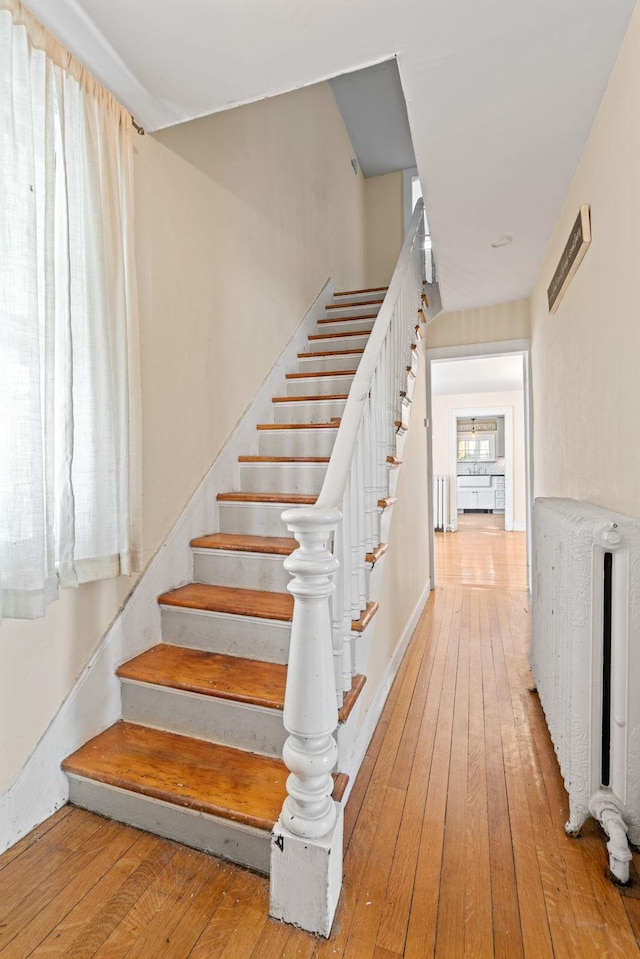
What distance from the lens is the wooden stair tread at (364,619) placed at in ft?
4.93

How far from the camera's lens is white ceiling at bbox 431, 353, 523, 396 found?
5.30 metres

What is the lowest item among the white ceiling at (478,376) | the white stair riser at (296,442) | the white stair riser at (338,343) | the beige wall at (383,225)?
the white stair riser at (296,442)

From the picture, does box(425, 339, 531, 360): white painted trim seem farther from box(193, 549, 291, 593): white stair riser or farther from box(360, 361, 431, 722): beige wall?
box(193, 549, 291, 593): white stair riser

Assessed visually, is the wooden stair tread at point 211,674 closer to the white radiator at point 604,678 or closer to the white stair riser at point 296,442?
the white radiator at point 604,678

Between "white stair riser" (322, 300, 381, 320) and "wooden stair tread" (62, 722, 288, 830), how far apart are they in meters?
3.16

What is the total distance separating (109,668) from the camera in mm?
1610

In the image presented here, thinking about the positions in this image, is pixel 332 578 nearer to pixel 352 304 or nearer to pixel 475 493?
pixel 352 304

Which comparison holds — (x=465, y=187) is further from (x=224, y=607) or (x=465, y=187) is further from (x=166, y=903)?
(x=166, y=903)

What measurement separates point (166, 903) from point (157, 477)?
1312 mm

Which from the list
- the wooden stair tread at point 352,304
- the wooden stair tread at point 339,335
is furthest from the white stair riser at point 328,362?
the wooden stair tread at point 352,304

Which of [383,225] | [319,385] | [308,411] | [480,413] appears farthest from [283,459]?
[480,413]

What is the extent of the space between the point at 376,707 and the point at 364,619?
654 mm

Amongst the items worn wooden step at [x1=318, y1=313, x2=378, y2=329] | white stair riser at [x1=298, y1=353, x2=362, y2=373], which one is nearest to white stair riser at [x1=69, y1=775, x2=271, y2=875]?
white stair riser at [x1=298, y1=353, x2=362, y2=373]

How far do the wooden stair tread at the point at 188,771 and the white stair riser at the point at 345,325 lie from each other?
2.85 metres
